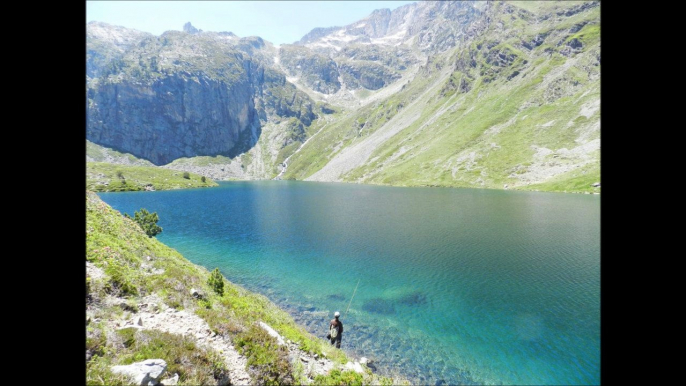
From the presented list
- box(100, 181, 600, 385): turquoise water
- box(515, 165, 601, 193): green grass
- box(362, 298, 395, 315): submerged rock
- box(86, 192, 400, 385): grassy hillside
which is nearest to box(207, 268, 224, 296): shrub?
box(86, 192, 400, 385): grassy hillside

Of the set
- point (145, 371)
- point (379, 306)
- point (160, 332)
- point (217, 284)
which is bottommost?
point (379, 306)

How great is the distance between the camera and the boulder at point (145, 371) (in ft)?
30.9

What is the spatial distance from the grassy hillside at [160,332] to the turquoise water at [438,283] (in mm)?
8456

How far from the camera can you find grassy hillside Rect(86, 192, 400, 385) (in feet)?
35.8

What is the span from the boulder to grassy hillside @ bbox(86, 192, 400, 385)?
340 mm

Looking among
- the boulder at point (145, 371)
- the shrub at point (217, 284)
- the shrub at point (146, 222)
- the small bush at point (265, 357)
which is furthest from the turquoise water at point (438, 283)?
the boulder at point (145, 371)

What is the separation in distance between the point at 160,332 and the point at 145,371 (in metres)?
3.38

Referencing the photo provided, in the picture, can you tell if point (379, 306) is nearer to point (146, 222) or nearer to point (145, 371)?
point (145, 371)

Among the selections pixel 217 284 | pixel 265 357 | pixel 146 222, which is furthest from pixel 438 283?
pixel 146 222

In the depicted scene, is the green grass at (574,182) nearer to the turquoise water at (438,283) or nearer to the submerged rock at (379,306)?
the turquoise water at (438,283)

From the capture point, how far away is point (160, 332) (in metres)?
12.8
